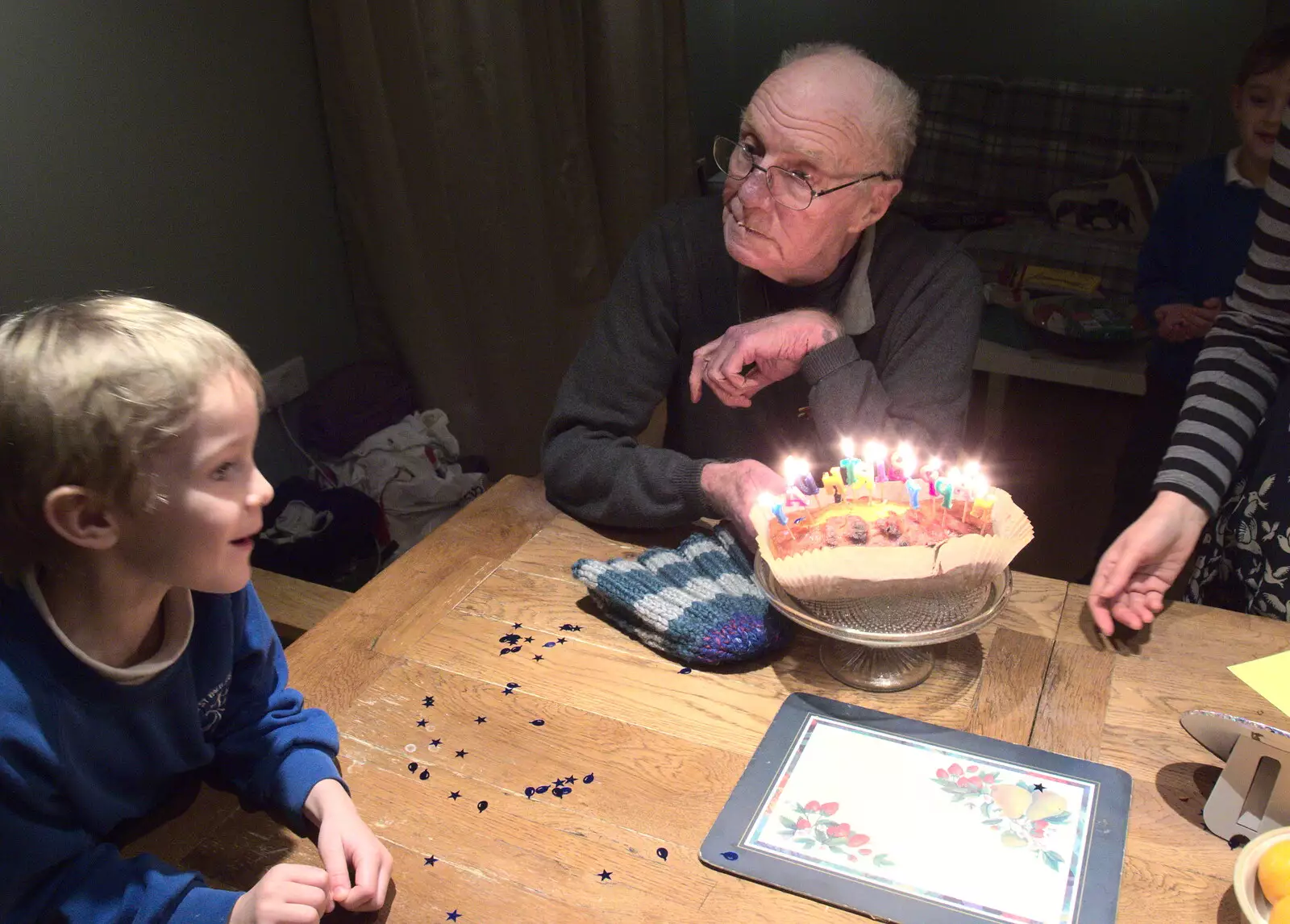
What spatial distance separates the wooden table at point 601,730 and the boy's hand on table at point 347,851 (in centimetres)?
3

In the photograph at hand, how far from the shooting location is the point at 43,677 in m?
0.81

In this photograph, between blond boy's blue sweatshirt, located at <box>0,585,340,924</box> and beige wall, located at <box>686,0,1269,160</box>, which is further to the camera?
beige wall, located at <box>686,0,1269,160</box>

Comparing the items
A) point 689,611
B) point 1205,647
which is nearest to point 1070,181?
point 1205,647

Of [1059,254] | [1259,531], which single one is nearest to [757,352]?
[1259,531]

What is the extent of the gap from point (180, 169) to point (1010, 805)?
226cm

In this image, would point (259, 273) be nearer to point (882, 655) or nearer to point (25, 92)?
point (25, 92)

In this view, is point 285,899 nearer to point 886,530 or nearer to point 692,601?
point 692,601

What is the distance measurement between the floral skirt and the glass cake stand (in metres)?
0.39

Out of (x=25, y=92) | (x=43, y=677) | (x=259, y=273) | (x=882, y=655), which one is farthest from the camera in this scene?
(x=259, y=273)

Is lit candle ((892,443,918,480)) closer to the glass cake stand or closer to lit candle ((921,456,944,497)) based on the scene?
→ lit candle ((921,456,944,497))

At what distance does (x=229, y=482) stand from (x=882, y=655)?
2.37 feet

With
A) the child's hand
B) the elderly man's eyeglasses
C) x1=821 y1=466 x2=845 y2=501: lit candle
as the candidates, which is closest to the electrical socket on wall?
the elderly man's eyeglasses

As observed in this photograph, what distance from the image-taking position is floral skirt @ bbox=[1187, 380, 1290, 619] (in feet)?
4.35

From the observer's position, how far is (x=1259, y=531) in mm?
1365
